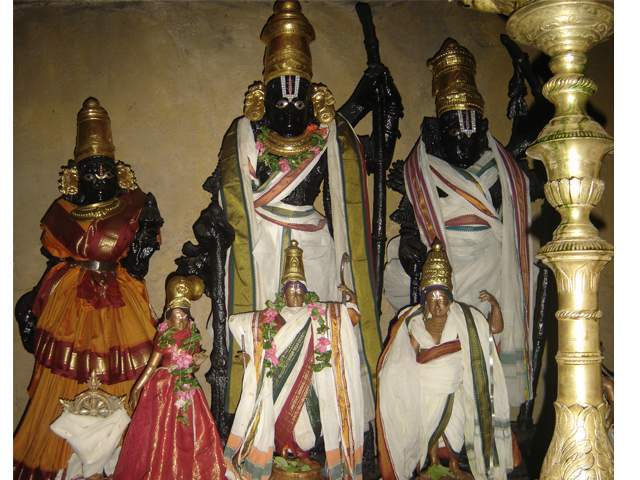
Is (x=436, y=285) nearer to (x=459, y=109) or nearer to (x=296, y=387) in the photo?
(x=296, y=387)

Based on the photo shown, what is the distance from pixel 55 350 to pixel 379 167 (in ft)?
8.17

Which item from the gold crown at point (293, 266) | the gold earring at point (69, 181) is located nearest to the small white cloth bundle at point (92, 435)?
the gold crown at point (293, 266)

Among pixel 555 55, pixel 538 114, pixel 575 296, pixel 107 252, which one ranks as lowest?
pixel 575 296

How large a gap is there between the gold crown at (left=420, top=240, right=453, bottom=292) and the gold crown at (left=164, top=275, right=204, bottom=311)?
1.33 m

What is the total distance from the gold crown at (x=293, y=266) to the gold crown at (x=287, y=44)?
3.92ft

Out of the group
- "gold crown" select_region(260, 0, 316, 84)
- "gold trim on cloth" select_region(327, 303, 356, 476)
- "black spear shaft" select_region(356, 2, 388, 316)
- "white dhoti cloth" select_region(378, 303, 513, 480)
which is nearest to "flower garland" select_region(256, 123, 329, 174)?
"gold crown" select_region(260, 0, 316, 84)

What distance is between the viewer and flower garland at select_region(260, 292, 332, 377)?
11.9 ft

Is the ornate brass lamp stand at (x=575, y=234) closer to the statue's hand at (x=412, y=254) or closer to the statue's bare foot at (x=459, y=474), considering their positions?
the statue's bare foot at (x=459, y=474)

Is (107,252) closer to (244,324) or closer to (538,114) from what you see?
(244,324)

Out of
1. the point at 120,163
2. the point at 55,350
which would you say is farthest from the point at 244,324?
the point at 120,163

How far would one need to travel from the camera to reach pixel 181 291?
371 centimetres

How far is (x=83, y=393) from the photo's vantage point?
3.90 meters

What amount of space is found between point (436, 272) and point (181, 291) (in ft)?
4.83

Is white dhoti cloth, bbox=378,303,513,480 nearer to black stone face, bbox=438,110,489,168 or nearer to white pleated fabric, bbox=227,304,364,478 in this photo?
white pleated fabric, bbox=227,304,364,478
